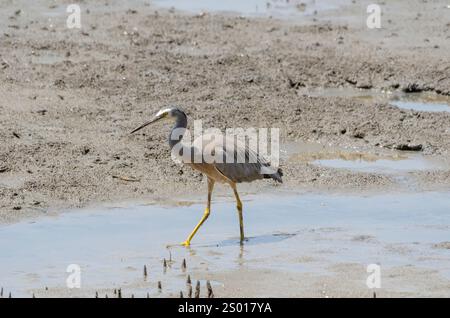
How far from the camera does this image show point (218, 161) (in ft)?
30.9

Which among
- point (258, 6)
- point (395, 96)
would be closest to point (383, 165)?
point (395, 96)

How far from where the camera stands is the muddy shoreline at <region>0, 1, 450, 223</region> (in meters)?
10.8

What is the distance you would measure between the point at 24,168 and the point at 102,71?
131 inches

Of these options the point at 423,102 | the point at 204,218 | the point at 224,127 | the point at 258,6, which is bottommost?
Answer: the point at 204,218

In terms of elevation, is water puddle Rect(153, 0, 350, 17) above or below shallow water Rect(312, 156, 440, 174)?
above

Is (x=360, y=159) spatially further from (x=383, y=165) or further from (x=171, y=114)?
(x=171, y=114)

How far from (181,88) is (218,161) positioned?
13.4 feet

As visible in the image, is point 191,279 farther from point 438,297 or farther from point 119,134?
point 119,134

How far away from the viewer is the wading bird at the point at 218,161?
943 cm

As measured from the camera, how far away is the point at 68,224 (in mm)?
9625

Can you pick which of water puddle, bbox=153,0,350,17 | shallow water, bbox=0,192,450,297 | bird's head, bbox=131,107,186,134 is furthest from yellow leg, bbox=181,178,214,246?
water puddle, bbox=153,0,350,17

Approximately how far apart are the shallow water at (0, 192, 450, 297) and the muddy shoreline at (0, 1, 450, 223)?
40 centimetres

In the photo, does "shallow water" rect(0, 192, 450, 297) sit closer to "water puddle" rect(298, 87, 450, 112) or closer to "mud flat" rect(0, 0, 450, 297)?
"mud flat" rect(0, 0, 450, 297)
